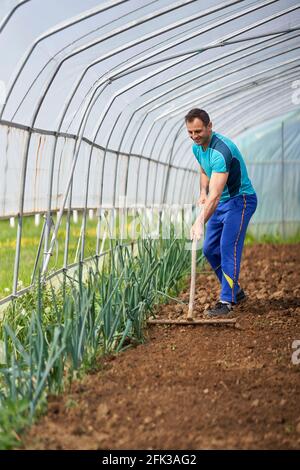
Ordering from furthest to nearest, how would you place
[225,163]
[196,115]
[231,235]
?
[231,235], [225,163], [196,115]

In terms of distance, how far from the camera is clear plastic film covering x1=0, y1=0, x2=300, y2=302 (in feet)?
19.3

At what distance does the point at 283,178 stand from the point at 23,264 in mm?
6286

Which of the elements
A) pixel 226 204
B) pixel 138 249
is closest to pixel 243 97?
pixel 226 204

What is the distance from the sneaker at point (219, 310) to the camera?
644 cm

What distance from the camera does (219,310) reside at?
6.49 meters

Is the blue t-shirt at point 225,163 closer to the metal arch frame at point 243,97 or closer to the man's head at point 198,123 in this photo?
the man's head at point 198,123

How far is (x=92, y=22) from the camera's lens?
20.0 feet

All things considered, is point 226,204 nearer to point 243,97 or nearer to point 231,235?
point 231,235

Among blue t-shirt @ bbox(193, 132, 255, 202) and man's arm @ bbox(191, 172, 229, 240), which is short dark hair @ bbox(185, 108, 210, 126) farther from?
man's arm @ bbox(191, 172, 229, 240)

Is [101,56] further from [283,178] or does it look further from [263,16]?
[283,178]

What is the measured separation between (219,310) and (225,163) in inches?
40.2

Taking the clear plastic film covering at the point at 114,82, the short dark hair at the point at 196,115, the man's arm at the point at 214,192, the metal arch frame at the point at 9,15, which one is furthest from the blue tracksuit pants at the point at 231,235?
the metal arch frame at the point at 9,15

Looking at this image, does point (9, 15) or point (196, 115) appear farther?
point (196, 115)

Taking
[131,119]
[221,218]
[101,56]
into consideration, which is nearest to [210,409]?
[221,218]
